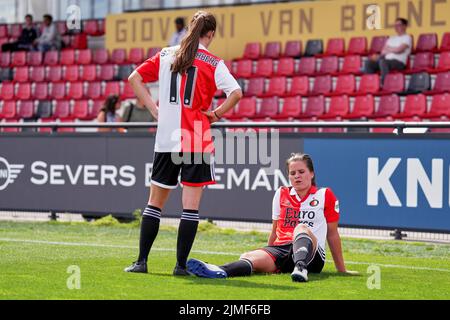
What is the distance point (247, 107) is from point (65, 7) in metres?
12.0

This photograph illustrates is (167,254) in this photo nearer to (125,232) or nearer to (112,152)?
(125,232)

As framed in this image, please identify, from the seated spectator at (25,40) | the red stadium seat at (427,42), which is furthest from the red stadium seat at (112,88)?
the red stadium seat at (427,42)

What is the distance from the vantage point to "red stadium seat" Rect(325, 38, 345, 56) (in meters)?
21.5

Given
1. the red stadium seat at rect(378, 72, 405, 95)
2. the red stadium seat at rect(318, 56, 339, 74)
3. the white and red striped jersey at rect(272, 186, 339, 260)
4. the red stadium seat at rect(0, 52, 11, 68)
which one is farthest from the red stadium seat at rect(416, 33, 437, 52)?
the white and red striped jersey at rect(272, 186, 339, 260)

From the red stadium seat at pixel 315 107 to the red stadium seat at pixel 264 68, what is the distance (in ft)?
7.72

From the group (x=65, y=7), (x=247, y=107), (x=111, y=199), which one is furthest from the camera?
(x=65, y=7)

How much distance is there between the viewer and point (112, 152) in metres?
14.1

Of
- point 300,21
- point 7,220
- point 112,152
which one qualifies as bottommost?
point 7,220

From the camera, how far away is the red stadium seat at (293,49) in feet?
73.4

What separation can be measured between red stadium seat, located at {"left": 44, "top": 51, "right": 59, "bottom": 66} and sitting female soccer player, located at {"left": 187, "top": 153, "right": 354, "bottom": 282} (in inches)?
752

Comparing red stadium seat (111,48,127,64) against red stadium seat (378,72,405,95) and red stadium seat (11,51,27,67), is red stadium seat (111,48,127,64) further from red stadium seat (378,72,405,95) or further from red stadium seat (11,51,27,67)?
red stadium seat (378,72,405,95)

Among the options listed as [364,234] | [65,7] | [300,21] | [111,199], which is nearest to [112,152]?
[111,199]

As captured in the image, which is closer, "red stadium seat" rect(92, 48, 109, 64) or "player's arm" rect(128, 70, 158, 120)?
"player's arm" rect(128, 70, 158, 120)

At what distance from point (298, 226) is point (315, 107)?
1201cm
